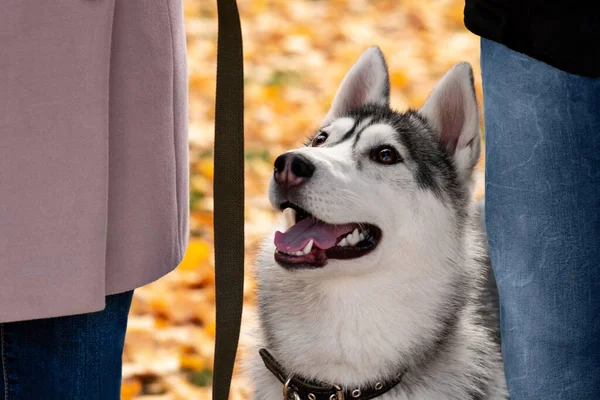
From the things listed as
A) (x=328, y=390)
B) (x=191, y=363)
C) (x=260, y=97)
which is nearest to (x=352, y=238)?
(x=328, y=390)

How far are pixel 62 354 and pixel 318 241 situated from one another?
0.77m

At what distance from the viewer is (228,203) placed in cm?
209

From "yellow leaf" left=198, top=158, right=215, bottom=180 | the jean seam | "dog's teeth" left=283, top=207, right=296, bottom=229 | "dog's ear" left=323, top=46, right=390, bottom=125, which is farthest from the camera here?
"yellow leaf" left=198, top=158, right=215, bottom=180

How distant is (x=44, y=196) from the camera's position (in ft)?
5.70

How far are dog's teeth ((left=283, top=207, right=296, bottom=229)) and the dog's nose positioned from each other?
22cm

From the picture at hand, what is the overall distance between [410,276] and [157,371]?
139 centimetres

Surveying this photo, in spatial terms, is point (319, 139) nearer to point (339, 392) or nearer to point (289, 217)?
point (289, 217)

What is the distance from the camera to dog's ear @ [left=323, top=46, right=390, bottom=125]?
2900 millimetres

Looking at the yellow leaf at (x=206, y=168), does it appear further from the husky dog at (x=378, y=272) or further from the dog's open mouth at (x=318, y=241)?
the dog's open mouth at (x=318, y=241)

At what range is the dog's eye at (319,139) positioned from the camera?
9.14 ft

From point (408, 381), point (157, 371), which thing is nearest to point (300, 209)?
point (408, 381)

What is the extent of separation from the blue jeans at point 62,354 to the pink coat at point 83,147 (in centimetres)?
12

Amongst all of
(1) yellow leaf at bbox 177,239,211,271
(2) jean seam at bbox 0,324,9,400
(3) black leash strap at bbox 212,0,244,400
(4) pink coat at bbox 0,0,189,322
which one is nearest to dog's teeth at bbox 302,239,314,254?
(3) black leash strap at bbox 212,0,244,400

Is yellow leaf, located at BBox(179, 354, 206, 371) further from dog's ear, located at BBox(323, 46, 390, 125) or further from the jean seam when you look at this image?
the jean seam
